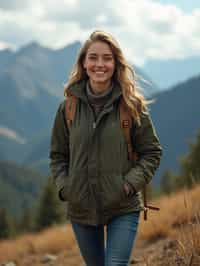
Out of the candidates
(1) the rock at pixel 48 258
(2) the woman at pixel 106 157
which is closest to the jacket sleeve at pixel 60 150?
(2) the woman at pixel 106 157

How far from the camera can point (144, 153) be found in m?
3.61

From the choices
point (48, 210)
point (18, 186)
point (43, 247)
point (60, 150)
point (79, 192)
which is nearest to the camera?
point (79, 192)

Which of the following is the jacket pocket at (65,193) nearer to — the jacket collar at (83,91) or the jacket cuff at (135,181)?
the jacket cuff at (135,181)

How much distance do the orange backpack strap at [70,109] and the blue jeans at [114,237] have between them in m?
0.77

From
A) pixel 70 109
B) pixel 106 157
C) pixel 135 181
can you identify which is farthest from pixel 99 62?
pixel 135 181

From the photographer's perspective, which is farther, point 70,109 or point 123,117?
point 70,109

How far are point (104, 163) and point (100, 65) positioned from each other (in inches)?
28.0

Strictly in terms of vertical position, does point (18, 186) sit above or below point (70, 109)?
above

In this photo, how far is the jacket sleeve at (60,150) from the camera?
3.75 metres

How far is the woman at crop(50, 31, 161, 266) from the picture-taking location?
3469mm

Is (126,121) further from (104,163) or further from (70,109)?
(70,109)

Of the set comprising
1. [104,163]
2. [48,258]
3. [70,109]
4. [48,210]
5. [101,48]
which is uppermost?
[48,210]

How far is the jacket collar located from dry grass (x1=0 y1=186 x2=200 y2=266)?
1023 millimetres

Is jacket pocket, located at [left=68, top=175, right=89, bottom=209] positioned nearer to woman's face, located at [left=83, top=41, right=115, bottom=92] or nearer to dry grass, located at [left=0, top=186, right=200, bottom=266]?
woman's face, located at [left=83, top=41, right=115, bottom=92]
